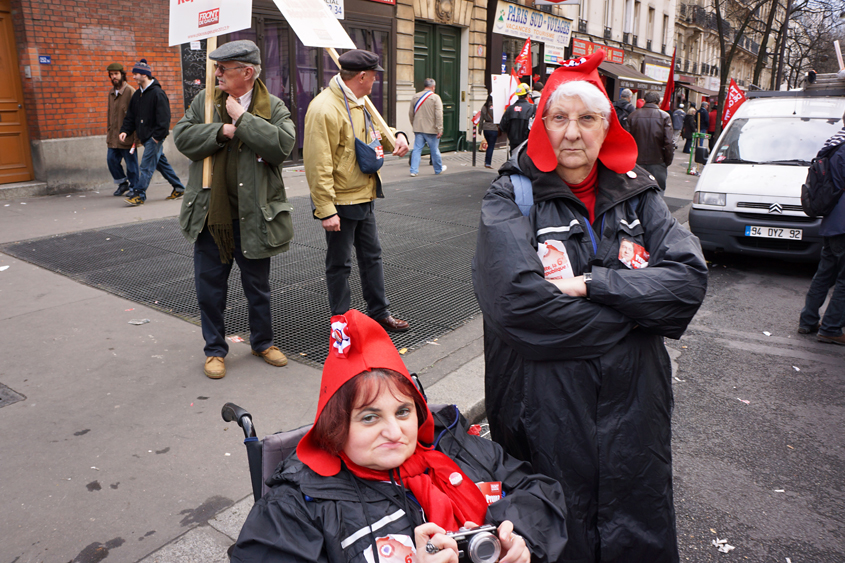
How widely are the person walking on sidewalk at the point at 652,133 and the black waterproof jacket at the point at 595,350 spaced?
8201 millimetres

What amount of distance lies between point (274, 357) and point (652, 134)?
7580mm

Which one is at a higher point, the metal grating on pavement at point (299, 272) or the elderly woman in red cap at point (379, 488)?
the elderly woman in red cap at point (379, 488)

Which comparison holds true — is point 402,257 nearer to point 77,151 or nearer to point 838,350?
point 838,350

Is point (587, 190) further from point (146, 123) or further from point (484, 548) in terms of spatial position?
point (146, 123)

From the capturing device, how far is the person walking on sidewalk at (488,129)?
49.7 ft

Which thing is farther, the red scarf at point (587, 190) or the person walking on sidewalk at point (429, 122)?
the person walking on sidewalk at point (429, 122)

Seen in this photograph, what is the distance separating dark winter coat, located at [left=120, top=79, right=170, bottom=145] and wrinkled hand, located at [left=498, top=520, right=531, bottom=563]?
30.3 ft

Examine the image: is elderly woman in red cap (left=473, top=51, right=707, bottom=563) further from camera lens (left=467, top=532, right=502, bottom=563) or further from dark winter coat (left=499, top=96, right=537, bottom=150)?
dark winter coat (left=499, top=96, right=537, bottom=150)

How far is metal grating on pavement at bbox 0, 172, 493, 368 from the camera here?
517 cm

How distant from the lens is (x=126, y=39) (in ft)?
35.3

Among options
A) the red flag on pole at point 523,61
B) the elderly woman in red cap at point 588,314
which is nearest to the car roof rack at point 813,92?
the red flag on pole at point 523,61

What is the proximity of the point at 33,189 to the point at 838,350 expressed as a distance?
10648 mm

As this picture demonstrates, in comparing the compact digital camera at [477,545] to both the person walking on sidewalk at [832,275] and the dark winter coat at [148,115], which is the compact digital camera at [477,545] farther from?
the dark winter coat at [148,115]

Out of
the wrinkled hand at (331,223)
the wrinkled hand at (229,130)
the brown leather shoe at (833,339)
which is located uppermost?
the wrinkled hand at (229,130)
